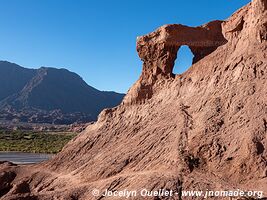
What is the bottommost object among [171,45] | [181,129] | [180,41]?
[181,129]

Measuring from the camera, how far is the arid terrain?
16.9m

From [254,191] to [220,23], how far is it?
13.6 m

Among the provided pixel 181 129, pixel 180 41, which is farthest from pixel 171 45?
pixel 181 129

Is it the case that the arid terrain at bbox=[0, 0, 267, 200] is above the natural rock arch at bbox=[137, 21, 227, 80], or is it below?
below

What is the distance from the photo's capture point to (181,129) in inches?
790

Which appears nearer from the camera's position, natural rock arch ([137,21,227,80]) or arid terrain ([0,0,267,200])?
arid terrain ([0,0,267,200])

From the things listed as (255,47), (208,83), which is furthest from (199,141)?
(255,47)

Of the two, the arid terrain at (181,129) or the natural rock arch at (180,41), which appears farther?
the natural rock arch at (180,41)

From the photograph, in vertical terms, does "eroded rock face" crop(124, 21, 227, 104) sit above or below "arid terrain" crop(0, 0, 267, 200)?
above

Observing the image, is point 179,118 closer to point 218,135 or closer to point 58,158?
point 218,135

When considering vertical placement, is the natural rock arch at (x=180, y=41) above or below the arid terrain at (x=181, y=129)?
above

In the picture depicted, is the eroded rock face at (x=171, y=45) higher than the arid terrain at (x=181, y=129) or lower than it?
higher

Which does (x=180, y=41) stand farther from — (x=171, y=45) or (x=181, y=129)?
(x=181, y=129)

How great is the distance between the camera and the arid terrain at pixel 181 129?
16.9 metres
